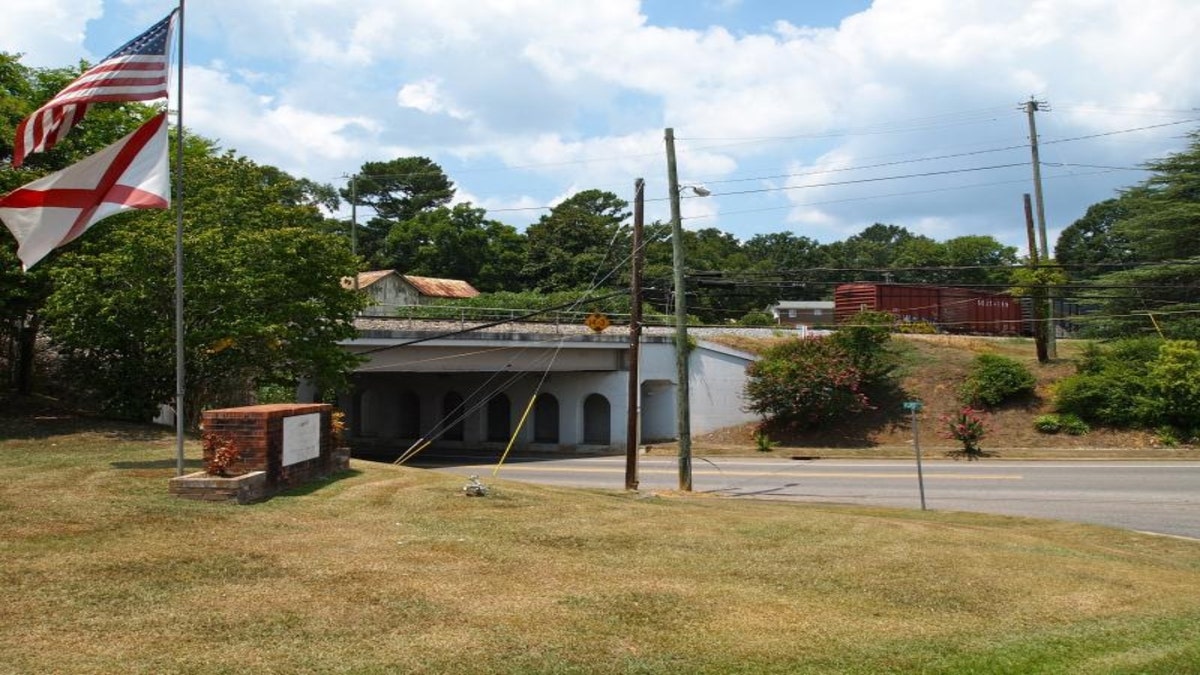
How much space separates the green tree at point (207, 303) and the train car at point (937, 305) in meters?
33.1

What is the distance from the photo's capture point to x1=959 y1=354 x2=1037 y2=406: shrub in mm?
35281

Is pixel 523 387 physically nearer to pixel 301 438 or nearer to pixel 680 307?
pixel 680 307

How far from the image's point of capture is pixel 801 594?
8234mm

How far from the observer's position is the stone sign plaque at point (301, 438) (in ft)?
39.8

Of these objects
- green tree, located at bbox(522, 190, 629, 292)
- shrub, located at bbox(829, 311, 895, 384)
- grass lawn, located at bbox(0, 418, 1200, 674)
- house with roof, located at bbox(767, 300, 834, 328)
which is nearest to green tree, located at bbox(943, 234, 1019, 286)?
house with roof, located at bbox(767, 300, 834, 328)

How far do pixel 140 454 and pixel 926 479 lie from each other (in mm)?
19015

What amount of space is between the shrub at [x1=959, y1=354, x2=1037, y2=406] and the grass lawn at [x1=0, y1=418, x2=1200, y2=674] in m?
24.0

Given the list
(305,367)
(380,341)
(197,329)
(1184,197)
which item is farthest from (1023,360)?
(197,329)

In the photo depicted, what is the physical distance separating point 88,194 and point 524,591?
714 centimetres

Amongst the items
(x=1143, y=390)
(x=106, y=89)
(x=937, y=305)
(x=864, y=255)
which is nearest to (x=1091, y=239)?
(x=864, y=255)

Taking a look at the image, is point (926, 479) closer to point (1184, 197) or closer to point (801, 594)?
point (801, 594)

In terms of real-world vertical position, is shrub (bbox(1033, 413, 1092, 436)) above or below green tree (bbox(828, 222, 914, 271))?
below

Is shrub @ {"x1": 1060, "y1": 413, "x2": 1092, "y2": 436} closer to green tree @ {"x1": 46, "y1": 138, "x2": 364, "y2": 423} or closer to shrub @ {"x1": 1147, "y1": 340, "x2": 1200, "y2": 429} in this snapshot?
shrub @ {"x1": 1147, "y1": 340, "x2": 1200, "y2": 429}

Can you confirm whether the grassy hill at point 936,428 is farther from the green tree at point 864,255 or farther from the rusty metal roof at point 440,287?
the green tree at point 864,255
